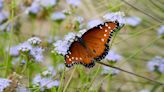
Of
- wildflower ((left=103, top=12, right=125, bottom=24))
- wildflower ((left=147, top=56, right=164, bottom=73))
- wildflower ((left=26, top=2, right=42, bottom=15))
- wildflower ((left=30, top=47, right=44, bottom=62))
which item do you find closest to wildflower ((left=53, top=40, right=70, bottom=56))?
wildflower ((left=30, top=47, right=44, bottom=62))

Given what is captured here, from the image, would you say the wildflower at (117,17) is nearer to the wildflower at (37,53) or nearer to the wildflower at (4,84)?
the wildflower at (37,53)

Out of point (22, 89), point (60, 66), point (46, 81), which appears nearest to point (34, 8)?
point (60, 66)

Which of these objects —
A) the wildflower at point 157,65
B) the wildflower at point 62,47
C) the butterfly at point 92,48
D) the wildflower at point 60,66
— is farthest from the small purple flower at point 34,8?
the butterfly at point 92,48

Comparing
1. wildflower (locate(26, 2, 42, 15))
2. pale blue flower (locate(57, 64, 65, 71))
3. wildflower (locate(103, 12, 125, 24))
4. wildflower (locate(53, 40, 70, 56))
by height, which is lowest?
pale blue flower (locate(57, 64, 65, 71))

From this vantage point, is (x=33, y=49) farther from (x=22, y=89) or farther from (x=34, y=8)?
(x=34, y=8)

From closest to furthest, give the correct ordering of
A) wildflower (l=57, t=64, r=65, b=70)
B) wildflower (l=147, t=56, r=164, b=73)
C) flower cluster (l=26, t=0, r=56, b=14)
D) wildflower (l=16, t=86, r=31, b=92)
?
wildflower (l=16, t=86, r=31, b=92), wildflower (l=57, t=64, r=65, b=70), wildflower (l=147, t=56, r=164, b=73), flower cluster (l=26, t=0, r=56, b=14)

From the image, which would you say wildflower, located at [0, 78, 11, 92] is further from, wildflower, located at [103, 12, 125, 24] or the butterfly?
wildflower, located at [103, 12, 125, 24]
